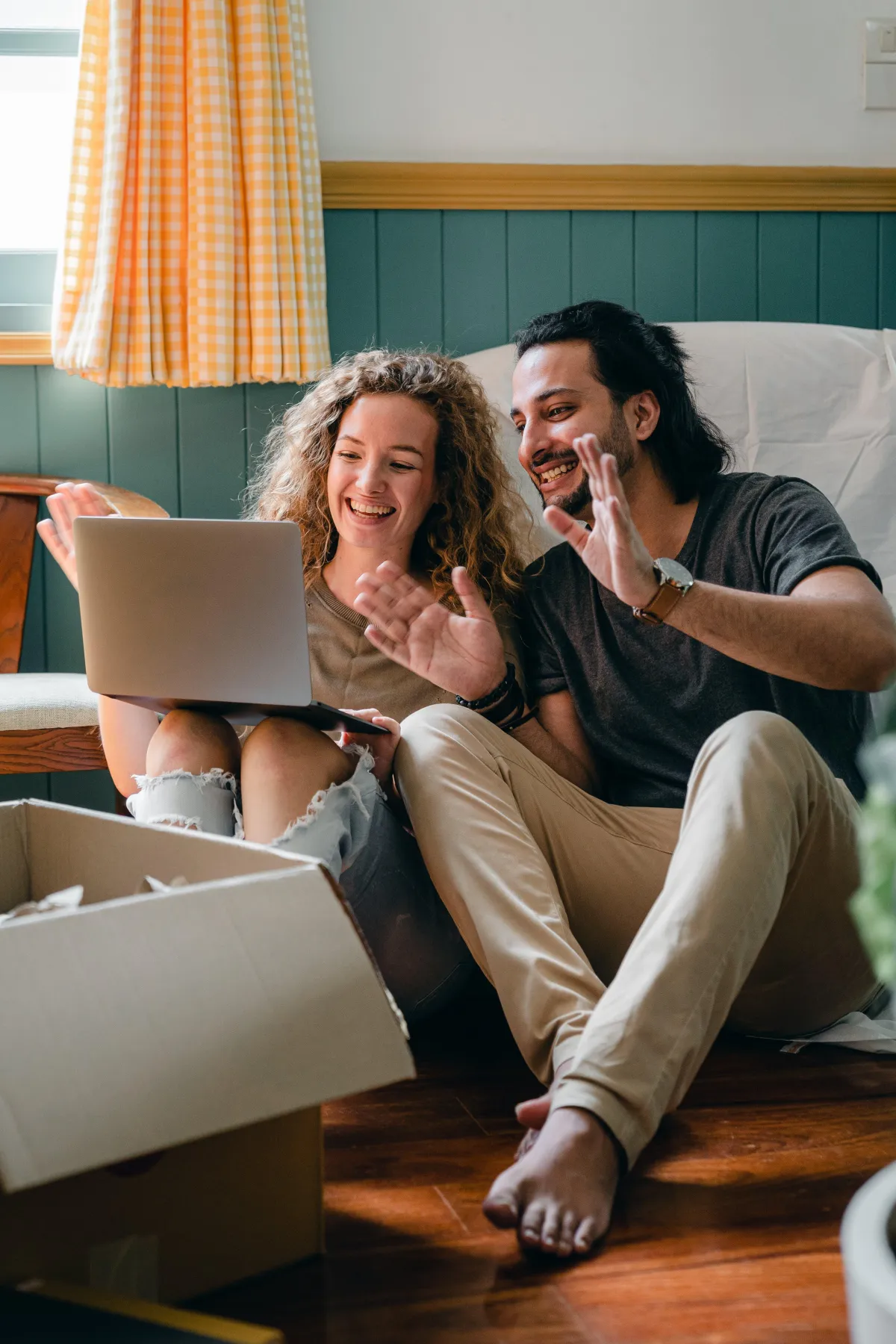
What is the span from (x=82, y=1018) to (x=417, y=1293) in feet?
1.11

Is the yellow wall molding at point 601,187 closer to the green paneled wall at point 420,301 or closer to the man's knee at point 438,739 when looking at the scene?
the green paneled wall at point 420,301

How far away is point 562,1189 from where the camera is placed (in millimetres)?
920

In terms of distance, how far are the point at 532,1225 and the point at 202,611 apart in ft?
2.02

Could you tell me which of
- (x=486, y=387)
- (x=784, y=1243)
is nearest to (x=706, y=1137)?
(x=784, y=1243)

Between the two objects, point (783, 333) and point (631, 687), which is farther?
point (783, 333)

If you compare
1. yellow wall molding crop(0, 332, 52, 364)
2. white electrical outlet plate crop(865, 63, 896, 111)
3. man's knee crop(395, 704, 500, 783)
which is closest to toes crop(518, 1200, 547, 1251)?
man's knee crop(395, 704, 500, 783)

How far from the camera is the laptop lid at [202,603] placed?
3.78ft

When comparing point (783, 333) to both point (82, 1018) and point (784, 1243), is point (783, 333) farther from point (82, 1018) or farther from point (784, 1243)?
point (82, 1018)

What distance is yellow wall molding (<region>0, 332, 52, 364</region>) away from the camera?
216cm

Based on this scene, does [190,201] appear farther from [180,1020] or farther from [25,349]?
[180,1020]

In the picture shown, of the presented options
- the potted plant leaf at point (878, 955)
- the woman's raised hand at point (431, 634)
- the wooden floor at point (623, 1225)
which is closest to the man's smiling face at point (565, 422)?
the woman's raised hand at point (431, 634)

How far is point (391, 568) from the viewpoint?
1.49m

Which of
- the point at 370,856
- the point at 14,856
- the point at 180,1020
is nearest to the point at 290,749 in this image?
the point at 370,856

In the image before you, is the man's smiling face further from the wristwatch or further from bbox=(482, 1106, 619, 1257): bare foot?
bbox=(482, 1106, 619, 1257): bare foot
